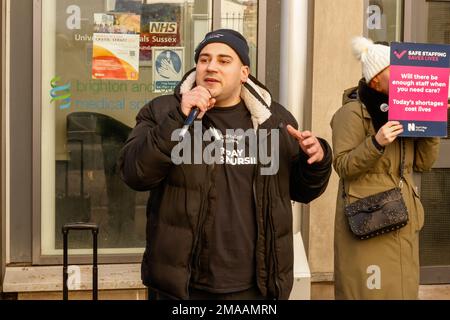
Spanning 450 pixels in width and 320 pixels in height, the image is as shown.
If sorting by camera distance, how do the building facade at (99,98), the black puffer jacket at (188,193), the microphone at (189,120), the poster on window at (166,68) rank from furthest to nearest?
the poster on window at (166,68) → the building facade at (99,98) → the black puffer jacket at (188,193) → the microphone at (189,120)

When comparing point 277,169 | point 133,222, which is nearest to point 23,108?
point 133,222

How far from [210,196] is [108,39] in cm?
317

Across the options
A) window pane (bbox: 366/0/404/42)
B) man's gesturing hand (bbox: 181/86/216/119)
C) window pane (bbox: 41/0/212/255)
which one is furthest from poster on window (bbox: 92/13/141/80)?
Result: man's gesturing hand (bbox: 181/86/216/119)

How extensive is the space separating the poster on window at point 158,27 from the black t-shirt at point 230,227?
2956mm

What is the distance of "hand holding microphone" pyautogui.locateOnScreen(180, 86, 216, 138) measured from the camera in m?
3.14

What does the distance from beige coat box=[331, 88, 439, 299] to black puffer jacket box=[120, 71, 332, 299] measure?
978 millimetres

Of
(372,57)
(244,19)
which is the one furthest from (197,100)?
(244,19)

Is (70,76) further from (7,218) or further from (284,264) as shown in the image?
(284,264)

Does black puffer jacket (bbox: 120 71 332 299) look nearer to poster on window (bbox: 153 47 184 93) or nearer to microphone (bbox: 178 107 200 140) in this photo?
microphone (bbox: 178 107 200 140)

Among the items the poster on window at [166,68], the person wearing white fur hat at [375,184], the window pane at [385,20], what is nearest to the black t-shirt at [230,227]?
the person wearing white fur hat at [375,184]

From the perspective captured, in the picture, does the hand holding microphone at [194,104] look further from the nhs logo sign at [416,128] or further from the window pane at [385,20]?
the window pane at [385,20]

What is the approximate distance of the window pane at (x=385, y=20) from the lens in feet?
21.5

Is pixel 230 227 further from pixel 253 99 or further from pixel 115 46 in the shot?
pixel 115 46

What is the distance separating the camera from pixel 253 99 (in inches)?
138
